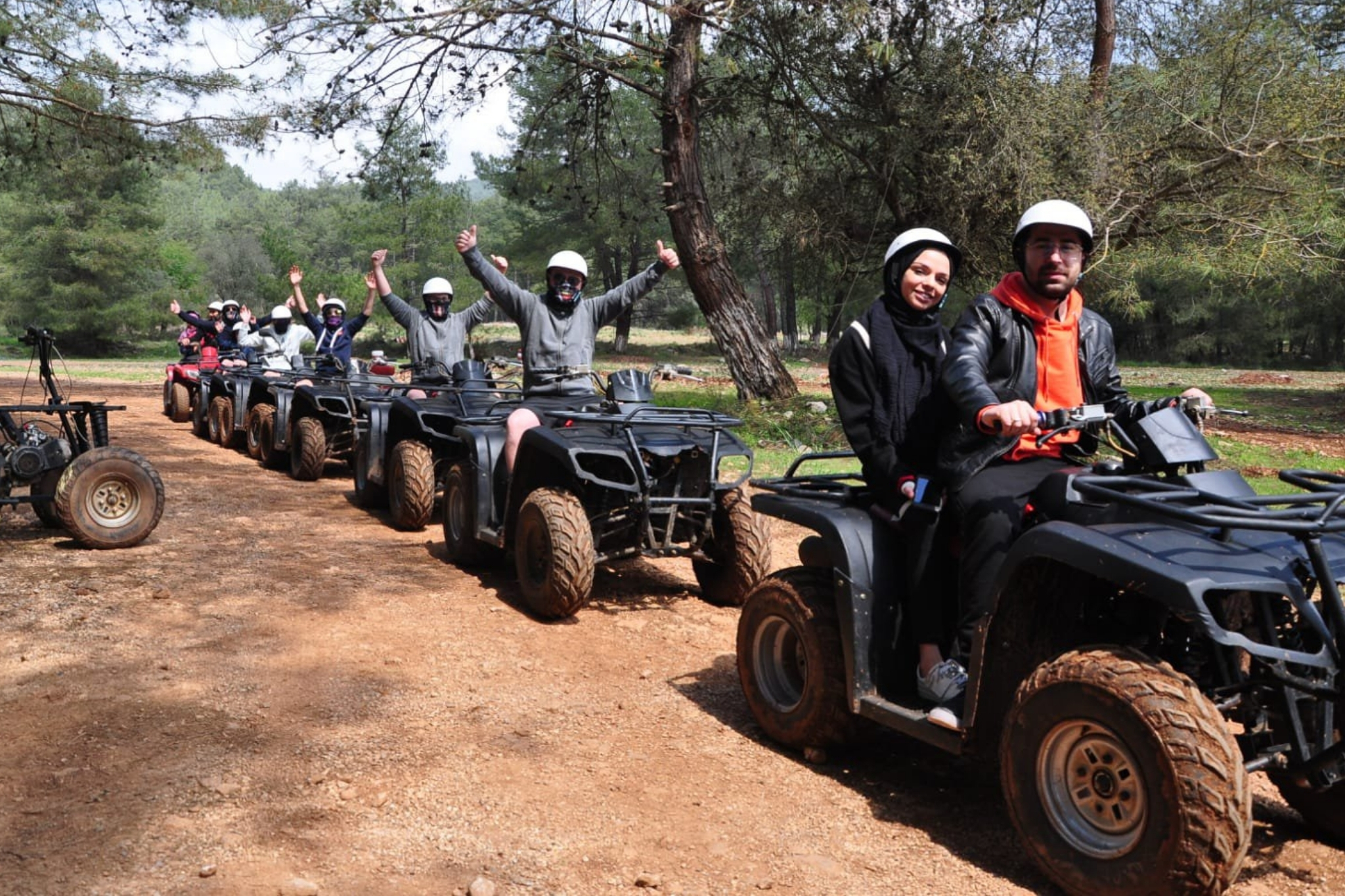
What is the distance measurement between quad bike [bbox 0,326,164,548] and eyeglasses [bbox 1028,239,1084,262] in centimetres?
650

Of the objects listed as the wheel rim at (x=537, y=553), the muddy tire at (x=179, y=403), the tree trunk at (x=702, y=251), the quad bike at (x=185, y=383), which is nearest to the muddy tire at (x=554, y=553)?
the wheel rim at (x=537, y=553)

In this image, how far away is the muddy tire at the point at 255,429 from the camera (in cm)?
1351

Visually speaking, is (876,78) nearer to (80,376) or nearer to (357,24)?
(357,24)

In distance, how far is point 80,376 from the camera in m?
29.2

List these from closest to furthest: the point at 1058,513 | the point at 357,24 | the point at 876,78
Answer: the point at 1058,513
the point at 357,24
the point at 876,78

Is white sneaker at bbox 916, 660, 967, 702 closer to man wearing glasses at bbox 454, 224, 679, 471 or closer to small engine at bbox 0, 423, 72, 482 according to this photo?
man wearing glasses at bbox 454, 224, 679, 471

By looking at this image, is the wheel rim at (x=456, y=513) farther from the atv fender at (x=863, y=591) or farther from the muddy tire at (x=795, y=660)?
the atv fender at (x=863, y=591)

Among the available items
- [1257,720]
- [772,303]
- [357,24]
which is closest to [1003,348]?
[1257,720]

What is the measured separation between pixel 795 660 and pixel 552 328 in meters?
3.99

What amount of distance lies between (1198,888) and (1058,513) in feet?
3.88

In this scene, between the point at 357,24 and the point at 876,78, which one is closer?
the point at 357,24

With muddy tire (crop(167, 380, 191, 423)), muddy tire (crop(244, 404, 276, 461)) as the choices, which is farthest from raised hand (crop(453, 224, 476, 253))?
muddy tire (crop(167, 380, 191, 423))

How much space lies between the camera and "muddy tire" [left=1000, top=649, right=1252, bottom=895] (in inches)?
118

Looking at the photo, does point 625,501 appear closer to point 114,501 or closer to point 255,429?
point 114,501
